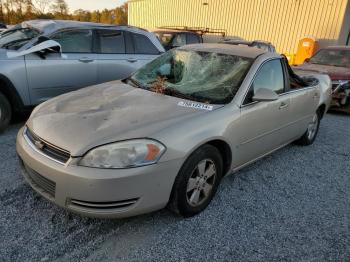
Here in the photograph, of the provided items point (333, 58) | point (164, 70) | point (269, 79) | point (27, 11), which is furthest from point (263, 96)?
point (27, 11)

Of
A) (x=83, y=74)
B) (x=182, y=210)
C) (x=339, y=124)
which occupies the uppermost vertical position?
(x=83, y=74)

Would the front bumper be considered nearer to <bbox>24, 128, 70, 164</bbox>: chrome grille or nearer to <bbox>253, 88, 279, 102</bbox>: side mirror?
<bbox>24, 128, 70, 164</bbox>: chrome grille

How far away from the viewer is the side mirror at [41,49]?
4547mm

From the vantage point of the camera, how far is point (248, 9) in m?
18.0

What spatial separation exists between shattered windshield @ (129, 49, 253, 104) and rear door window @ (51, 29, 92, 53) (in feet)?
5.93

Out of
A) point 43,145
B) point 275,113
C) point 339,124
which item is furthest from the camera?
point 339,124

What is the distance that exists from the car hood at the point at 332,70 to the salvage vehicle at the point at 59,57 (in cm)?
449

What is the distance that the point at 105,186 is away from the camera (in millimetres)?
2312

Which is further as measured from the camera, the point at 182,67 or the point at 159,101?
the point at 182,67

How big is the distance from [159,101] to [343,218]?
2190 millimetres

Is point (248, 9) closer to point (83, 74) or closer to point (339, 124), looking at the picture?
point (339, 124)

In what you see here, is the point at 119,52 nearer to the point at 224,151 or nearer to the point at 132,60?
the point at 132,60

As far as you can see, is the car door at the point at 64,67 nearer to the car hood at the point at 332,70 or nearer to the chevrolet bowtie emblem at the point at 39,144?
the chevrolet bowtie emblem at the point at 39,144

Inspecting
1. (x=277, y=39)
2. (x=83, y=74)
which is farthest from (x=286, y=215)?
(x=277, y=39)
